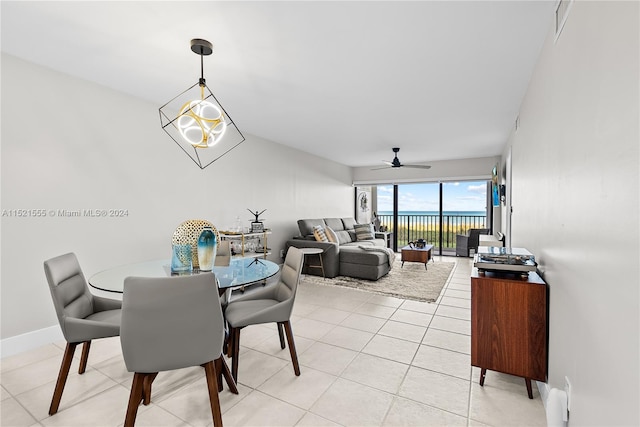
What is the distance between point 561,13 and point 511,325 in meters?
1.82

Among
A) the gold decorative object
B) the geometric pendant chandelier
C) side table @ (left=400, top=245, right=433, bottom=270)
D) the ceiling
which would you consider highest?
the ceiling

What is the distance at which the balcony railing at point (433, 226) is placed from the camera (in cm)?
797

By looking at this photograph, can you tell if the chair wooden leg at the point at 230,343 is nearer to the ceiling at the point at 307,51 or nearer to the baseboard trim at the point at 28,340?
the baseboard trim at the point at 28,340

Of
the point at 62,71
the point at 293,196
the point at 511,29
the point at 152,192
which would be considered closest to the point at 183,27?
the point at 62,71

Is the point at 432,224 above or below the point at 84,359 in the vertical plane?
above

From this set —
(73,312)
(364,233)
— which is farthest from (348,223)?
(73,312)

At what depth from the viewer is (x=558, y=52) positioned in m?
1.75

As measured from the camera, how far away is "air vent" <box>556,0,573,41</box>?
5.07 ft

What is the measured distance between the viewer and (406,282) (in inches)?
187

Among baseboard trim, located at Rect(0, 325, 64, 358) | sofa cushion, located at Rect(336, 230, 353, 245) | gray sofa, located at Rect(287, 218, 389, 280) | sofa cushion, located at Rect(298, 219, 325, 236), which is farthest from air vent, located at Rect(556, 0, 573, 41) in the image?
sofa cushion, located at Rect(336, 230, 353, 245)

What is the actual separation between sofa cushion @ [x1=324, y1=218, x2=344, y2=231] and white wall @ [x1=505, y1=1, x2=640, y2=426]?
4877mm

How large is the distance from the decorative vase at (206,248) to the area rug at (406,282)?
9.18ft

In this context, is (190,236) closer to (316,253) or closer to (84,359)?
(84,359)

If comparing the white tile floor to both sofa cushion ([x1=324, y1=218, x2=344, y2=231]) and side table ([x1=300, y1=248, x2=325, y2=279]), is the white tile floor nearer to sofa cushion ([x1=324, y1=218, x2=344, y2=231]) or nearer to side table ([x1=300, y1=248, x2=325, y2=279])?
side table ([x1=300, y1=248, x2=325, y2=279])
